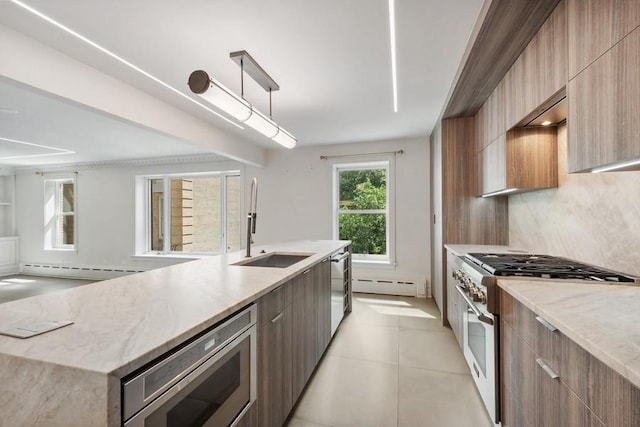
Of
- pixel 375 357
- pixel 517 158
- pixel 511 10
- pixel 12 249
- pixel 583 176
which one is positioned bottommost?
pixel 375 357

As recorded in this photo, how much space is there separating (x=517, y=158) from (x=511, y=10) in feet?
3.49

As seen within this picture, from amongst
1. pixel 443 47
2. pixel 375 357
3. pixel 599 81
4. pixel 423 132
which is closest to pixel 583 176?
pixel 599 81

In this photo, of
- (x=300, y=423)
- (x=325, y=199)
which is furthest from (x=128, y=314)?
(x=325, y=199)

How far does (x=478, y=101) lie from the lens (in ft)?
8.97

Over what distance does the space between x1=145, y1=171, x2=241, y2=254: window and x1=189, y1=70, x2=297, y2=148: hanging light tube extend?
3.04 metres

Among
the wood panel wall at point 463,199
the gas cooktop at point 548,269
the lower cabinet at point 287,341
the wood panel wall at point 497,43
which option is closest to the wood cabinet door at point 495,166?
the wood panel wall at point 463,199

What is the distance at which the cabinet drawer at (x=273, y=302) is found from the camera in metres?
1.39

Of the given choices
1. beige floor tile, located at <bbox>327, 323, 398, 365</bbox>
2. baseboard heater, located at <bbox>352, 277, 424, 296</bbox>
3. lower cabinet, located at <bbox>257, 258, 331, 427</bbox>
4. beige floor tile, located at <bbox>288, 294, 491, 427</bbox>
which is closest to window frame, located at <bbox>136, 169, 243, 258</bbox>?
baseboard heater, located at <bbox>352, 277, 424, 296</bbox>

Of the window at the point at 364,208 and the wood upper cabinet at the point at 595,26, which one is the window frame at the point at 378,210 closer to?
the window at the point at 364,208

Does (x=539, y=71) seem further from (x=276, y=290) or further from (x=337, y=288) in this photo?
(x=337, y=288)

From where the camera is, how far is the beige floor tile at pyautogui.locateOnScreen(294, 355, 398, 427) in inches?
71.1

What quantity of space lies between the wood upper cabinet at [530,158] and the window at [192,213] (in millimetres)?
4358

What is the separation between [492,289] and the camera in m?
1.62

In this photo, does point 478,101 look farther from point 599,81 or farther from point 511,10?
point 599,81
